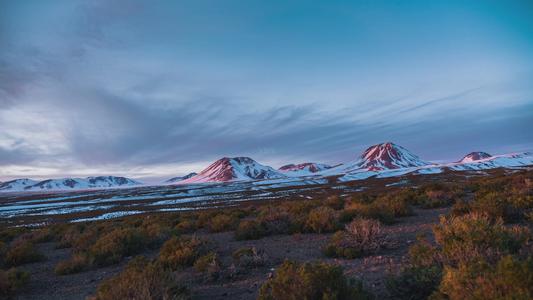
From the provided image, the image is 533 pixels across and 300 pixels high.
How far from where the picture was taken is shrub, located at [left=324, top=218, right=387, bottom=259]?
792 cm

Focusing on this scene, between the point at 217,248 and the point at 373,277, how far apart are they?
17.0 feet

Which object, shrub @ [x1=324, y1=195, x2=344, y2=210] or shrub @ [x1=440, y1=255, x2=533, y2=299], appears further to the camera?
shrub @ [x1=324, y1=195, x2=344, y2=210]

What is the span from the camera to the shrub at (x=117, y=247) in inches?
389

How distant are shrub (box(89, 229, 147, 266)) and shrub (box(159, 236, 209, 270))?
1.84m

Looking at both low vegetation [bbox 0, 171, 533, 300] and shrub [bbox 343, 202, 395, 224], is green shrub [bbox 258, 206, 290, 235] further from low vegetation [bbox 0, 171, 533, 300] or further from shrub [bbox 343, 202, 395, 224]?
shrub [bbox 343, 202, 395, 224]

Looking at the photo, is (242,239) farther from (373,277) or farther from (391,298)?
(391,298)

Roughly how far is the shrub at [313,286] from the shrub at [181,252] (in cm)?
429

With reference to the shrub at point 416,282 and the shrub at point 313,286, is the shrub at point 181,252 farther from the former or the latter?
the shrub at point 416,282

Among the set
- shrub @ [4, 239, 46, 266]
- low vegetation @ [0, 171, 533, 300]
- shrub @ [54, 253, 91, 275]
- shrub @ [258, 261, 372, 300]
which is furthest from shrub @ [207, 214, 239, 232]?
shrub @ [258, 261, 372, 300]

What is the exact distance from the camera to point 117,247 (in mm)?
10453

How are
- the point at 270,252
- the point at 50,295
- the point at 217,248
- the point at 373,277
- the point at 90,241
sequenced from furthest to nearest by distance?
the point at 90,241 < the point at 217,248 < the point at 270,252 < the point at 50,295 < the point at 373,277

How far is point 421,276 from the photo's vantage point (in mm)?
4875

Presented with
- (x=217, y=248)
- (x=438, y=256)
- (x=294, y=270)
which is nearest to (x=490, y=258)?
(x=438, y=256)

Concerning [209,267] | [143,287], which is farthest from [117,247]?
[143,287]
